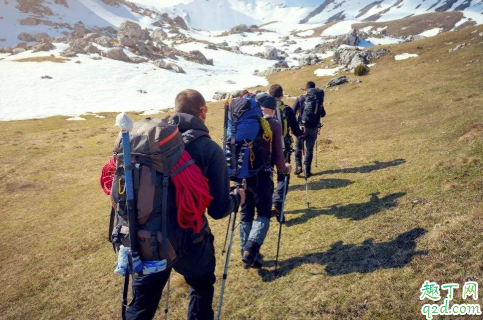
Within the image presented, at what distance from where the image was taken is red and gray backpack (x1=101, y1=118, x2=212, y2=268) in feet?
13.6

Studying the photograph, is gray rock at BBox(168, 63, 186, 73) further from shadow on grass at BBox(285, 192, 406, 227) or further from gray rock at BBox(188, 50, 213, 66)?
shadow on grass at BBox(285, 192, 406, 227)

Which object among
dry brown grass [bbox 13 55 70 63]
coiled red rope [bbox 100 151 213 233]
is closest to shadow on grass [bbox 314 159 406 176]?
coiled red rope [bbox 100 151 213 233]

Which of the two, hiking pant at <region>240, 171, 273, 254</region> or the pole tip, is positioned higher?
the pole tip

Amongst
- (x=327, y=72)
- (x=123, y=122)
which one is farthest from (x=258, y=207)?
(x=327, y=72)

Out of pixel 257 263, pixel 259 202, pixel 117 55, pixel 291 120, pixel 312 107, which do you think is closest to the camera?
pixel 259 202

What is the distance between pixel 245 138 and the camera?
7.27 m

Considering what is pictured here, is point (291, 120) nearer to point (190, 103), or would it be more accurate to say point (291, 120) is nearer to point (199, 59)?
point (190, 103)

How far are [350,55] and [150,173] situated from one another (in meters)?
71.6

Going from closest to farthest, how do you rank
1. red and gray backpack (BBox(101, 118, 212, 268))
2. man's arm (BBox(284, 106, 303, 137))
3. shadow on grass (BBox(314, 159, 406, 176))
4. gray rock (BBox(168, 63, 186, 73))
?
red and gray backpack (BBox(101, 118, 212, 268)) < man's arm (BBox(284, 106, 303, 137)) < shadow on grass (BBox(314, 159, 406, 176)) < gray rock (BBox(168, 63, 186, 73))

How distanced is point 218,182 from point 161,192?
0.88 m

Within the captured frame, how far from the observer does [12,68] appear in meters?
80.7

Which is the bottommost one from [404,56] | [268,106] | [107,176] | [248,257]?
[248,257]

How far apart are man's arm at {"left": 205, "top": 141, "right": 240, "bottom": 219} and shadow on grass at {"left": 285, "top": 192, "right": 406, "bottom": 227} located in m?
6.26

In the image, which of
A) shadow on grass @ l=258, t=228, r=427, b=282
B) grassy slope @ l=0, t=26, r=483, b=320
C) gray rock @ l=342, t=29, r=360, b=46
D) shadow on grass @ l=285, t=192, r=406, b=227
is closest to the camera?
grassy slope @ l=0, t=26, r=483, b=320
